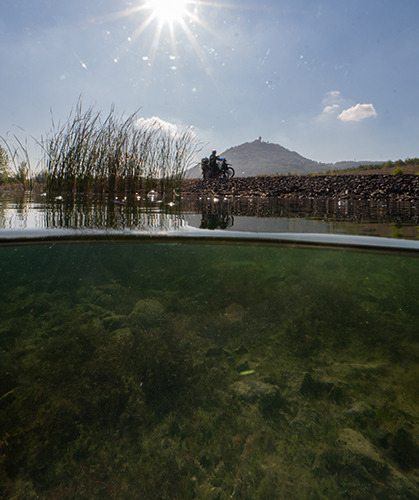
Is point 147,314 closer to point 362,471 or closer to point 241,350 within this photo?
point 241,350

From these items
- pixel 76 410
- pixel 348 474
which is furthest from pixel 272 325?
pixel 76 410

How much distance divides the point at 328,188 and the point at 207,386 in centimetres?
1112

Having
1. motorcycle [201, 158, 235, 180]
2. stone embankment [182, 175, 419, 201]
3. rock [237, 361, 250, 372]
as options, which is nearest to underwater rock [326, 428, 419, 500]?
rock [237, 361, 250, 372]

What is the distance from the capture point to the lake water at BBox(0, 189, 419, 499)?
1332 millimetres

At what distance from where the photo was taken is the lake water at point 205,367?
1.33 metres

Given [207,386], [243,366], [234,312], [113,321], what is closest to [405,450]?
[243,366]

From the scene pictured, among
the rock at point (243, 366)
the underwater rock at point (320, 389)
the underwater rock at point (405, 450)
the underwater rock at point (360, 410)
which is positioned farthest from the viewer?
the rock at point (243, 366)

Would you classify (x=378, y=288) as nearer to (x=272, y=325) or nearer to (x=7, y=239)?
(x=272, y=325)

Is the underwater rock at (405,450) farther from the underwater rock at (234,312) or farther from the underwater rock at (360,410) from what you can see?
the underwater rock at (234,312)

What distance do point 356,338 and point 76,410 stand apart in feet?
7.10

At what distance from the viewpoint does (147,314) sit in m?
2.61

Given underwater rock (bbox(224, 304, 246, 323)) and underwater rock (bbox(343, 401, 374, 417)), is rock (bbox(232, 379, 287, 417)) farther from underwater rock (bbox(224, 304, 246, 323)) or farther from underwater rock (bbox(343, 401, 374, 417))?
underwater rock (bbox(224, 304, 246, 323))

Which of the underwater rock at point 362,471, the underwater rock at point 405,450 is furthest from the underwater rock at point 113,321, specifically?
the underwater rock at point 405,450

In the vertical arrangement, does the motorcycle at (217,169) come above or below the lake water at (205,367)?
above
